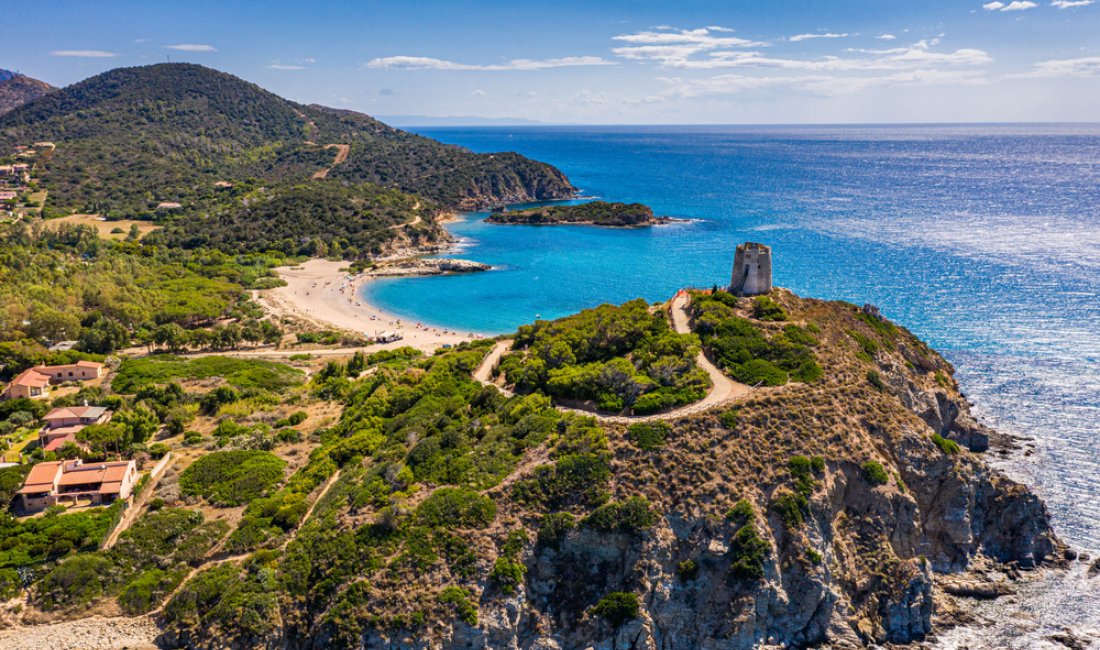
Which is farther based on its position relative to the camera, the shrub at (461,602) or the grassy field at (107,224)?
the grassy field at (107,224)

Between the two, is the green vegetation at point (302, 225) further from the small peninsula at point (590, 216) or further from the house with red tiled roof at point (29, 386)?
the house with red tiled roof at point (29, 386)

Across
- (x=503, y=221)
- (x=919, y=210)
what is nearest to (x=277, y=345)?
(x=503, y=221)

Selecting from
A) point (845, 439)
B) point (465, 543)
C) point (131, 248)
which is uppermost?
point (131, 248)

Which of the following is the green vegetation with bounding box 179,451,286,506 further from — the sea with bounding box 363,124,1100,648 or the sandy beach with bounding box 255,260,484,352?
the sea with bounding box 363,124,1100,648

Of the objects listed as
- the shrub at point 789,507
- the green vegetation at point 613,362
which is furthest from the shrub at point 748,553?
the green vegetation at point 613,362

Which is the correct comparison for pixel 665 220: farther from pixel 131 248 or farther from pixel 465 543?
pixel 465 543

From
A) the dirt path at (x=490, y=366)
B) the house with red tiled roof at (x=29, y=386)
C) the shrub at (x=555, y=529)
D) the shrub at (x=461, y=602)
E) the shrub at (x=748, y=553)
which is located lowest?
the shrub at (x=461, y=602)
